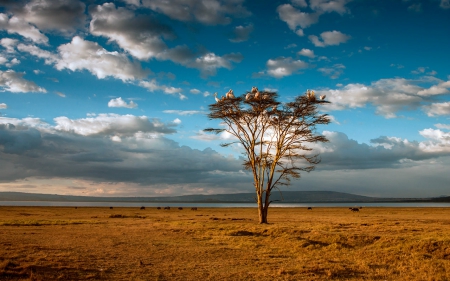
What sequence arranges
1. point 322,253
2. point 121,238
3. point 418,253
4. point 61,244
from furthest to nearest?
point 121,238
point 61,244
point 322,253
point 418,253

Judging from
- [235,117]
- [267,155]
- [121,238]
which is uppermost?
[235,117]

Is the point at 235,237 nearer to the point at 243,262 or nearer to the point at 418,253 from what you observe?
the point at 243,262

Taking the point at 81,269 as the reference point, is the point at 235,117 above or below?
above

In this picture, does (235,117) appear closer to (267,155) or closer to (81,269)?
(267,155)

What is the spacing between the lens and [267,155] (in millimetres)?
33031

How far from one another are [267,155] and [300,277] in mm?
21689

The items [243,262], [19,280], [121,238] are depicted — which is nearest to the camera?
[19,280]

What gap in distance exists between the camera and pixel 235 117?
3306 cm

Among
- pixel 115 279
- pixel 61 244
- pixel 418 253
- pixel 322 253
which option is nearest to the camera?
pixel 115 279

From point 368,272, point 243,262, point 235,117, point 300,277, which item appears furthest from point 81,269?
point 235,117

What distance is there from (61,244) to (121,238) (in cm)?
386

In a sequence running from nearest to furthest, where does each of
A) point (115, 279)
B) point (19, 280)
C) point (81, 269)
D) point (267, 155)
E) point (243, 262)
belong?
point (19, 280) → point (115, 279) → point (81, 269) → point (243, 262) → point (267, 155)

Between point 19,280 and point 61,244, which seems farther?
point 61,244

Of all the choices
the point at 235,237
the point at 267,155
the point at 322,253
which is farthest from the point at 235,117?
the point at 322,253
